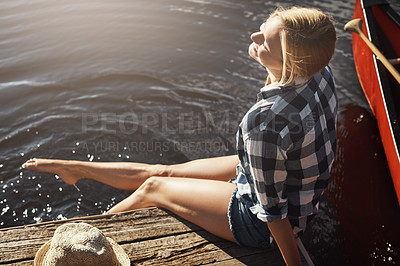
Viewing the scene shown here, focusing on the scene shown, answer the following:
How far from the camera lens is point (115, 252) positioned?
2594 millimetres

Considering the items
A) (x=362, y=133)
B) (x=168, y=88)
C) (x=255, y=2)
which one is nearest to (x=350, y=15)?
(x=255, y=2)

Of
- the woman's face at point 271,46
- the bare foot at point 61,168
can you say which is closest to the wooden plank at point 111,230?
the bare foot at point 61,168

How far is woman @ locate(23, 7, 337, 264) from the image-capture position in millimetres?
1994

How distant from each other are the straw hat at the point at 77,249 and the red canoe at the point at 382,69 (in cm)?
303

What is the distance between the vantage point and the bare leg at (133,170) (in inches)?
122

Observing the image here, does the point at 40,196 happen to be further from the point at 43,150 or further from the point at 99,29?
the point at 99,29

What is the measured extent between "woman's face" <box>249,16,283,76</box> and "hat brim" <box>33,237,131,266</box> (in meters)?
1.59

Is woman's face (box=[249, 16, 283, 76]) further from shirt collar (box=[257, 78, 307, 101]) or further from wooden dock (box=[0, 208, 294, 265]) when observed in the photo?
wooden dock (box=[0, 208, 294, 265])

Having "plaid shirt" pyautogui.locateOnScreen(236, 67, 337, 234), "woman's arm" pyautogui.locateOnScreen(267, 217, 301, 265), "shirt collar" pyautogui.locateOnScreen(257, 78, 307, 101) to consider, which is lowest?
"woman's arm" pyautogui.locateOnScreen(267, 217, 301, 265)

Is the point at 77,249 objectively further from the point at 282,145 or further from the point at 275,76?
the point at 275,76

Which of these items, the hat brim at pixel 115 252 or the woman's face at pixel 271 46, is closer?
the woman's face at pixel 271 46

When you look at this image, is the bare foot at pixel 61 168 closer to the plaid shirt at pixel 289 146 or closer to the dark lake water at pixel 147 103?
the dark lake water at pixel 147 103

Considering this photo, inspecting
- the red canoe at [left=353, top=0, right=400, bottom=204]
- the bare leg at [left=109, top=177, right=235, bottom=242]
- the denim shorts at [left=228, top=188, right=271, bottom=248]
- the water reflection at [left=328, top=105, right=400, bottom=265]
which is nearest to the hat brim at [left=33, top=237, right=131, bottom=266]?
the bare leg at [left=109, top=177, right=235, bottom=242]

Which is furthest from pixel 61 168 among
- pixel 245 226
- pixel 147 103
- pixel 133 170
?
pixel 147 103
